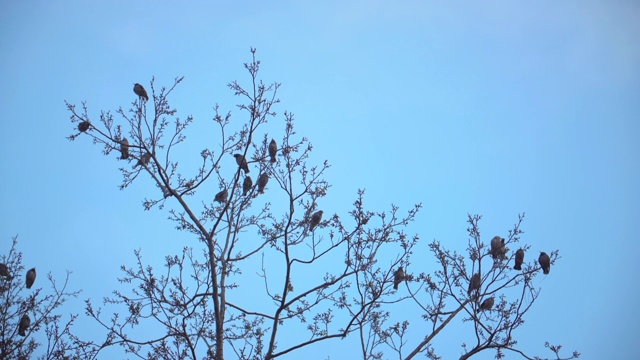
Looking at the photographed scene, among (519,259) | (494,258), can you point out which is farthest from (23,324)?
(519,259)

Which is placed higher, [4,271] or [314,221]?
[314,221]

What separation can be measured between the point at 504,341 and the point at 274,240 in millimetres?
3241

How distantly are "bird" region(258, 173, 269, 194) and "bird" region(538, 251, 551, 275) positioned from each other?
4.15 m

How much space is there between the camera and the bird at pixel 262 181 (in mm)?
7964

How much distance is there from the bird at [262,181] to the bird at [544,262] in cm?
415

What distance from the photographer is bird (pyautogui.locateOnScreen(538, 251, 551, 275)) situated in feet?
27.5

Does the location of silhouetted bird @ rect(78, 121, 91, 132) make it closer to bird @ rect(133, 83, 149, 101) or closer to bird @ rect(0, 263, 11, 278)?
bird @ rect(133, 83, 149, 101)

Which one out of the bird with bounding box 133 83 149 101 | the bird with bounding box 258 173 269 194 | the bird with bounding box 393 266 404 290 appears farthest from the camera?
the bird with bounding box 133 83 149 101

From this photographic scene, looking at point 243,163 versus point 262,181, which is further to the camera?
point 262,181

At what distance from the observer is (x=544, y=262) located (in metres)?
8.41

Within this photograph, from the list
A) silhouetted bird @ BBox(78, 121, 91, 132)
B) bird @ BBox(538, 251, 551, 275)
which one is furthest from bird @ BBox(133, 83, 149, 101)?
bird @ BBox(538, 251, 551, 275)

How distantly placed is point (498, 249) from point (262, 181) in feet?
11.0

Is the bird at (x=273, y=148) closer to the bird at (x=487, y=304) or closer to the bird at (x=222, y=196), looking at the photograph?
the bird at (x=222, y=196)

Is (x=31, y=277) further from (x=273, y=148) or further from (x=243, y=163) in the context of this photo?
(x=273, y=148)
